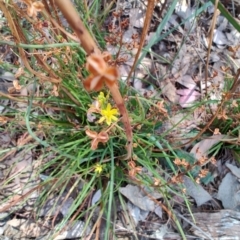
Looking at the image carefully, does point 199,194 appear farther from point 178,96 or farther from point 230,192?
point 178,96

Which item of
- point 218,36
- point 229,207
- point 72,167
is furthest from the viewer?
point 218,36

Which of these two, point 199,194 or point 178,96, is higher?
point 178,96

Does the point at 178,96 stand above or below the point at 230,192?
above

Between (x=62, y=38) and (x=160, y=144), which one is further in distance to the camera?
(x=160, y=144)

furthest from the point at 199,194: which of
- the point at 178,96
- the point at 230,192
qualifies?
the point at 178,96

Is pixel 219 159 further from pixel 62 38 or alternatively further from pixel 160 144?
pixel 62 38

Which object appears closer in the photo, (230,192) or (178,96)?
(230,192)

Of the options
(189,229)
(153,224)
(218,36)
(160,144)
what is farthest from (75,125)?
(218,36)

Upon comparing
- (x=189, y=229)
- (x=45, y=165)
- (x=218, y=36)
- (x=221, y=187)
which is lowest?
(x=189, y=229)
